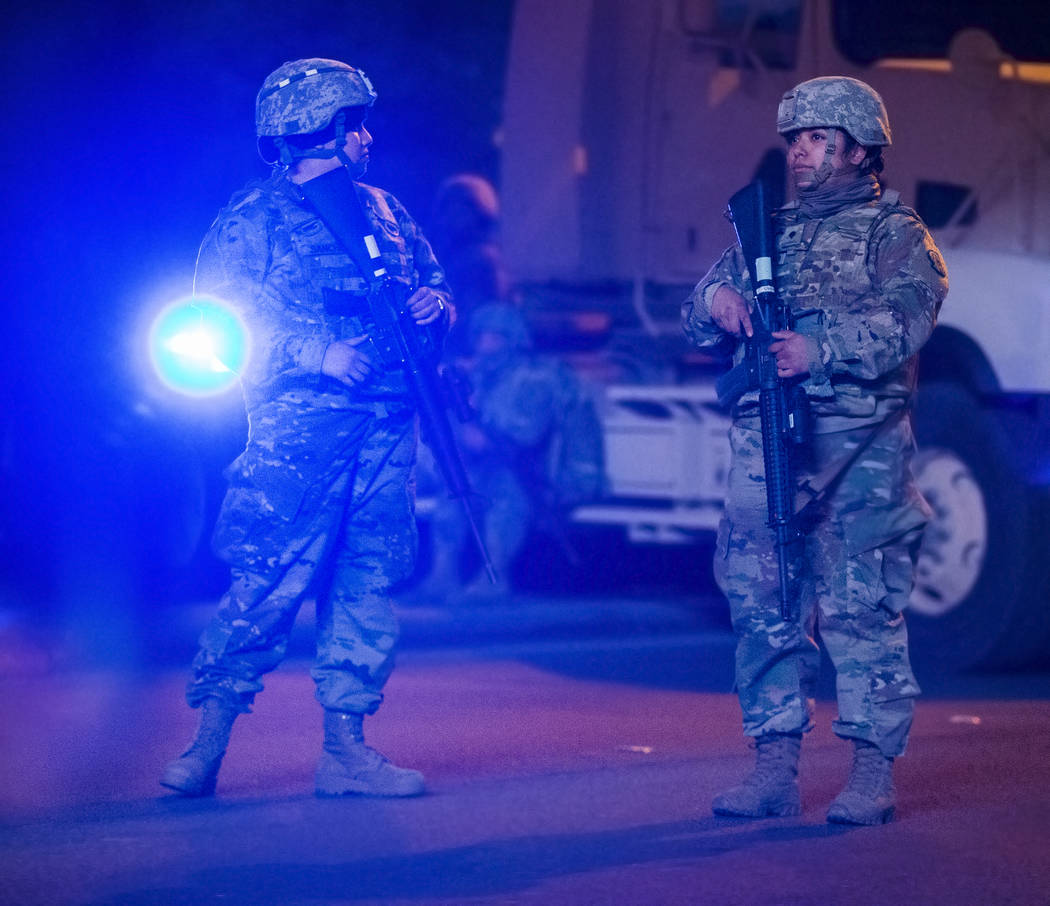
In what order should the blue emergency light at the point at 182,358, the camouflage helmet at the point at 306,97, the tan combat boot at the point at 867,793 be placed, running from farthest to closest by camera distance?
1. the blue emergency light at the point at 182,358
2. the camouflage helmet at the point at 306,97
3. the tan combat boot at the point at 867,793

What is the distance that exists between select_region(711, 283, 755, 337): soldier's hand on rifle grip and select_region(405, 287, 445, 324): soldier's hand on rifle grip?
81cm

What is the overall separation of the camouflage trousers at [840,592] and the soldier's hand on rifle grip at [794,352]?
0.75 ft

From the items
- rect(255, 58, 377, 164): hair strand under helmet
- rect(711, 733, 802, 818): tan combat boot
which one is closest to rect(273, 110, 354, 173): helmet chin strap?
rect(255, 58, 377, 164): hair strand under helmet

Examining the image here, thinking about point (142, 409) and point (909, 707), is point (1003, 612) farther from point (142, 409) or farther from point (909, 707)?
point (142, 409)

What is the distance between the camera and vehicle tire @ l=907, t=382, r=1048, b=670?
340 inches

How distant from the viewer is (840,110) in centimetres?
574

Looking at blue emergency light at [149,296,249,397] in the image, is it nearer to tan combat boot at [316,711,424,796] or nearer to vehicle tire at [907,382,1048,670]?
vehicle tire at [907,382,1048,670]

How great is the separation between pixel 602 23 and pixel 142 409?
302 cm

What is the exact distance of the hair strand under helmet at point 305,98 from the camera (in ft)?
19.6

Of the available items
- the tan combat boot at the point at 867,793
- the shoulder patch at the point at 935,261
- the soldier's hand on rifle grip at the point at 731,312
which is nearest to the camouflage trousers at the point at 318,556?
the soldier's hand on rifle grip at the point at 731,312

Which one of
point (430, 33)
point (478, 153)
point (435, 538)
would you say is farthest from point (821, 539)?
point (430, 33)

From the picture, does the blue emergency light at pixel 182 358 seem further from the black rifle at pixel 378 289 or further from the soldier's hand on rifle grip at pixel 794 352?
the soldier's hand on rifle grip at pixel 794 352

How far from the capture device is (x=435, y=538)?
11102 mm

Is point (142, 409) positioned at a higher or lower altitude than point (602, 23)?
lower
